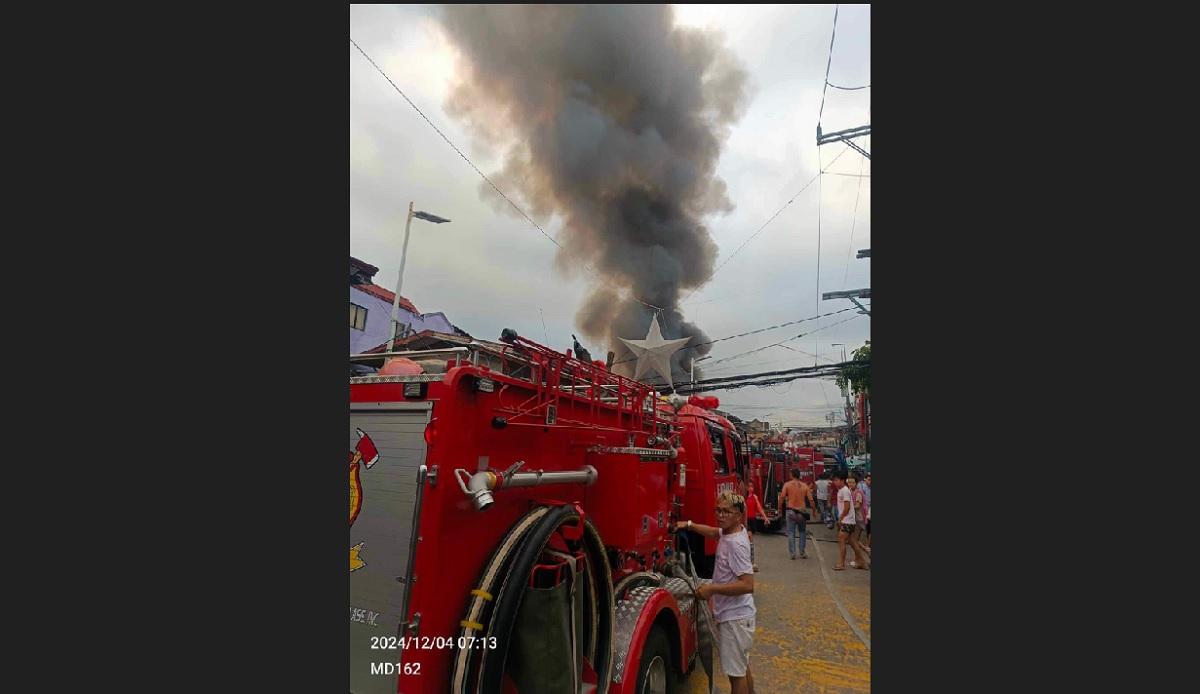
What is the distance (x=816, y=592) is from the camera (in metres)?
8.02

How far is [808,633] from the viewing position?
6203 mm

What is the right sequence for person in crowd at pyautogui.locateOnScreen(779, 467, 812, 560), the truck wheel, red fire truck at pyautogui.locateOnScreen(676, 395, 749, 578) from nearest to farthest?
1. the truck wheel
2. red fire truck at pyautogui.locateOnScreen(676, 395, 749, 578)
3. person in crowd at pyautogui.locateOnScreen(779, 467, 812, 560)

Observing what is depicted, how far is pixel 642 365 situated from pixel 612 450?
12.0 metres

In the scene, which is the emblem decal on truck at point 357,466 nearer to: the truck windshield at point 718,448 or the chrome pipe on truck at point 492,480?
the chrome pipe on truck at point 492,480

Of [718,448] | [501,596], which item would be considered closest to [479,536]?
[501,596]

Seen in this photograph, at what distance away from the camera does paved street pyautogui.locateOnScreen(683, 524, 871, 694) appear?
4965mm

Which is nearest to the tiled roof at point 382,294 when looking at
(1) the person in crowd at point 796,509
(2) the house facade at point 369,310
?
(2) the house facade at point 369,310

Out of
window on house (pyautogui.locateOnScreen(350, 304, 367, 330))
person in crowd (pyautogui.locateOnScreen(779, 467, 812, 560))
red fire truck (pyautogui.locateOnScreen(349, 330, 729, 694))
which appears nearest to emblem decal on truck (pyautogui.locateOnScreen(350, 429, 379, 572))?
red fire truck (pyautogui.locateOnScreen(349, 330, 729, 694))

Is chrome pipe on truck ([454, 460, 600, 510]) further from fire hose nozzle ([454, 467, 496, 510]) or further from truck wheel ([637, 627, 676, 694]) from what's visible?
truck wheel ([637, 627, 676, 694])

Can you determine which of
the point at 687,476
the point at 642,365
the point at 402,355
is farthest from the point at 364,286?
the point at 402,355

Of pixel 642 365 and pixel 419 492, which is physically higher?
pixel 642 365

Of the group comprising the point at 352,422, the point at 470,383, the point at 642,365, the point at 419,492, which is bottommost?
the point at 419,492

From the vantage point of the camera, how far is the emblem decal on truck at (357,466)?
2467 mm

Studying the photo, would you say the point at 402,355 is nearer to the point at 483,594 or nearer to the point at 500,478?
the point at 500,478
